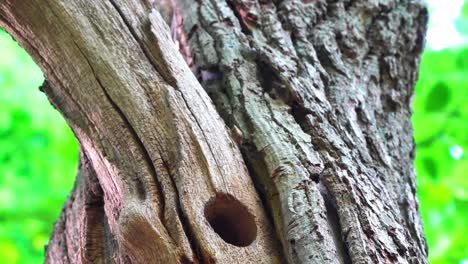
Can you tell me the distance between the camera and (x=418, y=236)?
124 centimetres

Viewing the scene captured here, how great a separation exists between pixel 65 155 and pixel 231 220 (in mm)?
2967

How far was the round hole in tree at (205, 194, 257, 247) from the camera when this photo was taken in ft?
A: 3.32

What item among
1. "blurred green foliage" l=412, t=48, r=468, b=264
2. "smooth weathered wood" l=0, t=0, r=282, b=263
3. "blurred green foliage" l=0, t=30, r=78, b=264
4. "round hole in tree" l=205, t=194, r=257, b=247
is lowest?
"round hole in tree" l=205, t=194, r=257, b=247

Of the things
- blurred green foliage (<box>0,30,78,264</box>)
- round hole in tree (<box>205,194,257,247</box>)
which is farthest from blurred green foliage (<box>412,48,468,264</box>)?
blurred green foliage (<box>0,30,78,264</box>)

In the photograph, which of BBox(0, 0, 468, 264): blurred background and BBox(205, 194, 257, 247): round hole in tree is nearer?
BBox(205, 194, 257, 247): round hole in tree

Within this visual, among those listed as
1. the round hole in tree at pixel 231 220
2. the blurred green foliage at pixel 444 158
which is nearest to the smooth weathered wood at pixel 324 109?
the round hole in tree at pixel 231 220

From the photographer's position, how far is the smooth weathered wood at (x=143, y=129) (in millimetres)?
952

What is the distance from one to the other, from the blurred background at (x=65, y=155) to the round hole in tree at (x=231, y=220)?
188 centimetres

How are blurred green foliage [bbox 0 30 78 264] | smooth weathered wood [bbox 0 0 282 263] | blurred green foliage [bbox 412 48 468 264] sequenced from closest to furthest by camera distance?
smooth weathered wood [bbox 0 0 282 263] < blurred green foliage [bbox 412 48 468 264] < blurred green foliage [bbox 0 30 78 264]

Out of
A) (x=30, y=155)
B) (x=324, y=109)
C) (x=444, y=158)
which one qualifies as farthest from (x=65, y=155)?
(x=324, y=109)

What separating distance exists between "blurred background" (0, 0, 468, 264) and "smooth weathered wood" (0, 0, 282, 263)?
1.89m

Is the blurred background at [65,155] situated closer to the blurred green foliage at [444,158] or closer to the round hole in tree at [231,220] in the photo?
the blurred green foliage at [444,158]

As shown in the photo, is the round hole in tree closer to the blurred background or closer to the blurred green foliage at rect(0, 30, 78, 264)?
the blurred background

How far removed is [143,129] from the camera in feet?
3.34
